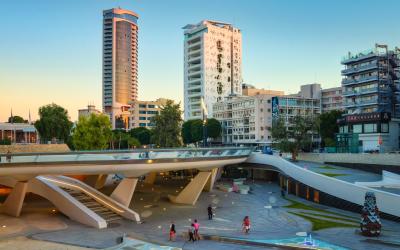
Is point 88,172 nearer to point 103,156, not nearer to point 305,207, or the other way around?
point 103,156

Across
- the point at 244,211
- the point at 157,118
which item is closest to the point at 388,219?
the point at 244,211

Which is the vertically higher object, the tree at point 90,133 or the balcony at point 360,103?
the balcony at point 360,103

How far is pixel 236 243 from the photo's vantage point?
2858cm

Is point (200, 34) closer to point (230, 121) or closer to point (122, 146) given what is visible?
point (230, 121)

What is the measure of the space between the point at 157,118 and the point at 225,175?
17947 mm

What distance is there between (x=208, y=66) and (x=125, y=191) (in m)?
115

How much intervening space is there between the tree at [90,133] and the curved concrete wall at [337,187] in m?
33.6

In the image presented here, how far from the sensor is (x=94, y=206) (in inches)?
1508

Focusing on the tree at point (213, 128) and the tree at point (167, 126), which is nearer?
the tree at point (167, 126)

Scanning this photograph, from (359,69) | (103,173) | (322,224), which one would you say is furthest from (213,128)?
Answer: (103,173)

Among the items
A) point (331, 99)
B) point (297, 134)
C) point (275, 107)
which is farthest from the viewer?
point (331, 99)

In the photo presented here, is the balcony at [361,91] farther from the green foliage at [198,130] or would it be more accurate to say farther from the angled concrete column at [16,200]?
the angled concrete column at [16,200]

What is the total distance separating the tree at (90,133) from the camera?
77375mm

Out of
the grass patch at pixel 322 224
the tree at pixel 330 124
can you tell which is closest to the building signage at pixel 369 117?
the tree at pixel 330 124
